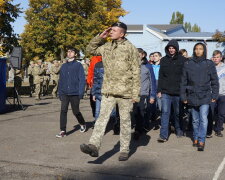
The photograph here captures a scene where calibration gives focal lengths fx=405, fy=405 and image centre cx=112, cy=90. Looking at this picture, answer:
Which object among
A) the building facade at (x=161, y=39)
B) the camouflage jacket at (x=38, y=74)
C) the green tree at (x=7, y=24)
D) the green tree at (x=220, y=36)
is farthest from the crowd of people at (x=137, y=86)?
the building facade at (x=161, y=39)

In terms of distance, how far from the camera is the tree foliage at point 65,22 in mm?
40125

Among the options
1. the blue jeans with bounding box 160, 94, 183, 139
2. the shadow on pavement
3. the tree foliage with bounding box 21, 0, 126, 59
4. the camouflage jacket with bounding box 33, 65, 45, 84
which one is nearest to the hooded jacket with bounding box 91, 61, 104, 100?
the shadow on pavement

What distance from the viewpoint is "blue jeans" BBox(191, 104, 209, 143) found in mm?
7105

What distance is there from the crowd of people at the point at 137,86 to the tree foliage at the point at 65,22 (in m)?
30.3

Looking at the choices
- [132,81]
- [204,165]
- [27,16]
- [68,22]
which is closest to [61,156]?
[132,81]

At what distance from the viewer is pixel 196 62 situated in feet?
24.1

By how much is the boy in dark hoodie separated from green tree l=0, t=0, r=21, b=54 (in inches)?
614

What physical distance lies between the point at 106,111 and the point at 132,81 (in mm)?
593

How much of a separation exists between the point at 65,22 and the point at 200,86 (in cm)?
3435

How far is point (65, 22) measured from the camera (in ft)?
132

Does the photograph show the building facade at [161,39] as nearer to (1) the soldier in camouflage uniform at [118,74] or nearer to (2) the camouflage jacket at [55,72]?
(2) the camouflage jacket at [55,72]

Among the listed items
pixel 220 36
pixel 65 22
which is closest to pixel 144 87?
pixel 65 22

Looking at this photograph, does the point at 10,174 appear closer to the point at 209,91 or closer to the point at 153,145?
the point at 153,145

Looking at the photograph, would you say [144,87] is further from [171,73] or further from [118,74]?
[118,74]
